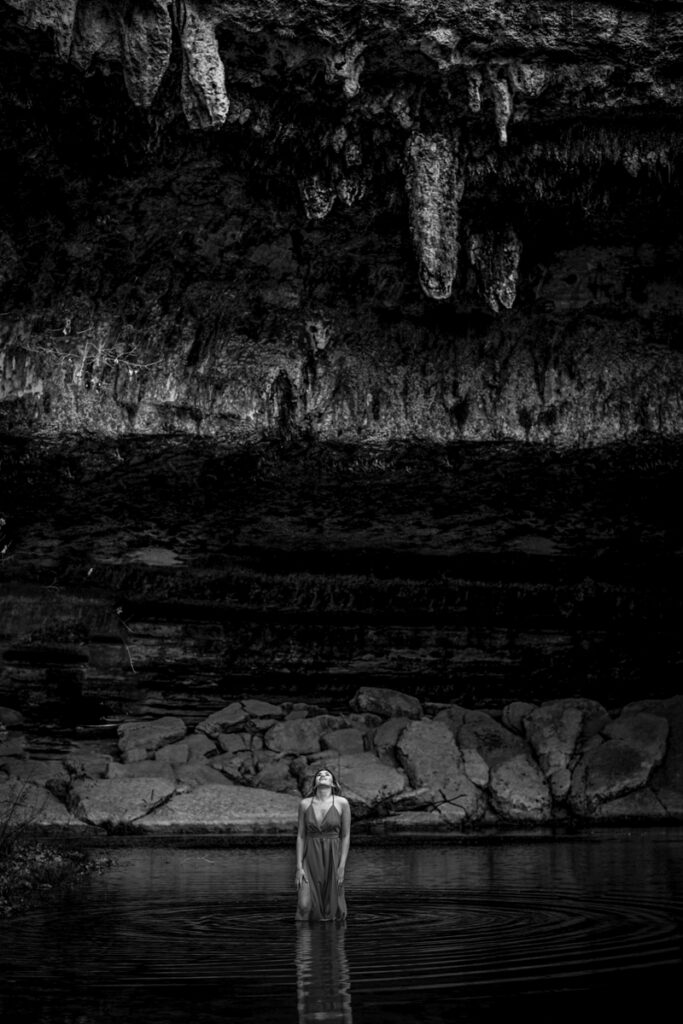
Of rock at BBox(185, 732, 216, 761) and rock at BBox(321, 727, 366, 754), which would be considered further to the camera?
rock at BBox(321, 727, 366, 754)

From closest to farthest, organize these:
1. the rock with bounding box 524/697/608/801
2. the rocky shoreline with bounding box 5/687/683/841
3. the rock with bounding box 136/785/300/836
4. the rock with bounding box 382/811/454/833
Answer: the rock with bounding box 136/785/300/836, the rocky shoreline with bounding box 5/687/683/841, the rock with bounding box 382/811/454/833, the rock with bounding box 524/697/608/801

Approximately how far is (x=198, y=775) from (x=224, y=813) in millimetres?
1499

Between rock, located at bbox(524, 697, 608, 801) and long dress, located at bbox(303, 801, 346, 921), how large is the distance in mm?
15226

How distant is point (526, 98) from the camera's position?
39.1 ft

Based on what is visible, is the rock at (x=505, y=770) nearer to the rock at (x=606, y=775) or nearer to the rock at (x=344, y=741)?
the rock at (x=606, y=775)

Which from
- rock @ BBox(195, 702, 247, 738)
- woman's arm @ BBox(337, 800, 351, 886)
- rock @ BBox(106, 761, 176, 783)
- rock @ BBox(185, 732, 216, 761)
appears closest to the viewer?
woman's arm @ BBox(337, 800, 351, 886)

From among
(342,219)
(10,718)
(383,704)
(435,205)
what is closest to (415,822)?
(383,704)

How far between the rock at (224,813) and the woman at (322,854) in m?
12.0

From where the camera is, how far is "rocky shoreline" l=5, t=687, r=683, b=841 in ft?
65.9

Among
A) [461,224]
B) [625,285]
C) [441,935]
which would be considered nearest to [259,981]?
[441,935]

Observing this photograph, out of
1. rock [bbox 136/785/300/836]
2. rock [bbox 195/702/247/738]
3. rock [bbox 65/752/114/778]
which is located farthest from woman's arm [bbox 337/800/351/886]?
rock [bbox 195/702/247/738]

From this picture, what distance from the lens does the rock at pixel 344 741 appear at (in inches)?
903

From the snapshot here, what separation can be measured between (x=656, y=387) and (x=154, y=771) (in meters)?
12.0

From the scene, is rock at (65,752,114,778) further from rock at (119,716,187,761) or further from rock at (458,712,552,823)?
rock at (458,712,552,823)
